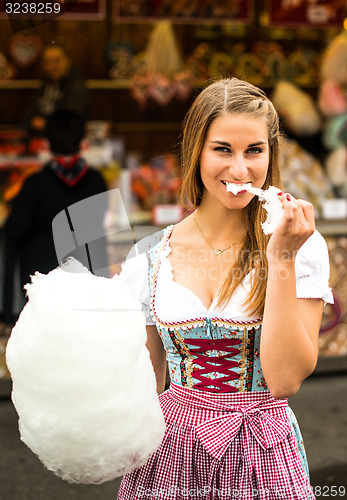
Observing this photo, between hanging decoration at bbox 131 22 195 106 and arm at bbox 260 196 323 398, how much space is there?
11.3ft

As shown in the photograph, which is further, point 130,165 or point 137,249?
point 130,165

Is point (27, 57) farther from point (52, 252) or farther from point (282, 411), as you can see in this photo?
point (282, 411)

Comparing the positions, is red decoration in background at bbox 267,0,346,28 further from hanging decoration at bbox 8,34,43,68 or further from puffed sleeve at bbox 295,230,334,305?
puffed sleeve at bbox 295,230,334,305

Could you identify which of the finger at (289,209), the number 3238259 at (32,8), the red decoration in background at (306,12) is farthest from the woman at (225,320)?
the red decoration in background at (306,12)

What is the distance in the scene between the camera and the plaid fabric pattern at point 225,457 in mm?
1469

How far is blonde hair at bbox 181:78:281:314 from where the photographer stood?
1.44m

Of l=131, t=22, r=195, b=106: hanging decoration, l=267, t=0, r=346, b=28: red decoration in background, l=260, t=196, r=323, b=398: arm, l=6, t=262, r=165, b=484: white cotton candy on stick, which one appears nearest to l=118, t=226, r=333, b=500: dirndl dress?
l=260, t=196, r=323, b=398: arm

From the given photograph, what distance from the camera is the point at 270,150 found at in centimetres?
150

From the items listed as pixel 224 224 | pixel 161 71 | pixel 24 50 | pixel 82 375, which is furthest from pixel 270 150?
pixel 24 50

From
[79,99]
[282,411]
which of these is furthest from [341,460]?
[79,99]

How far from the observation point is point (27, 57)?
4.62 meters

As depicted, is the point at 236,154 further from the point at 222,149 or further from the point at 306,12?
the point at 306,12

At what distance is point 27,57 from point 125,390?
3869mm

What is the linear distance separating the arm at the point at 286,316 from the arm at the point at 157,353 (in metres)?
0.34
